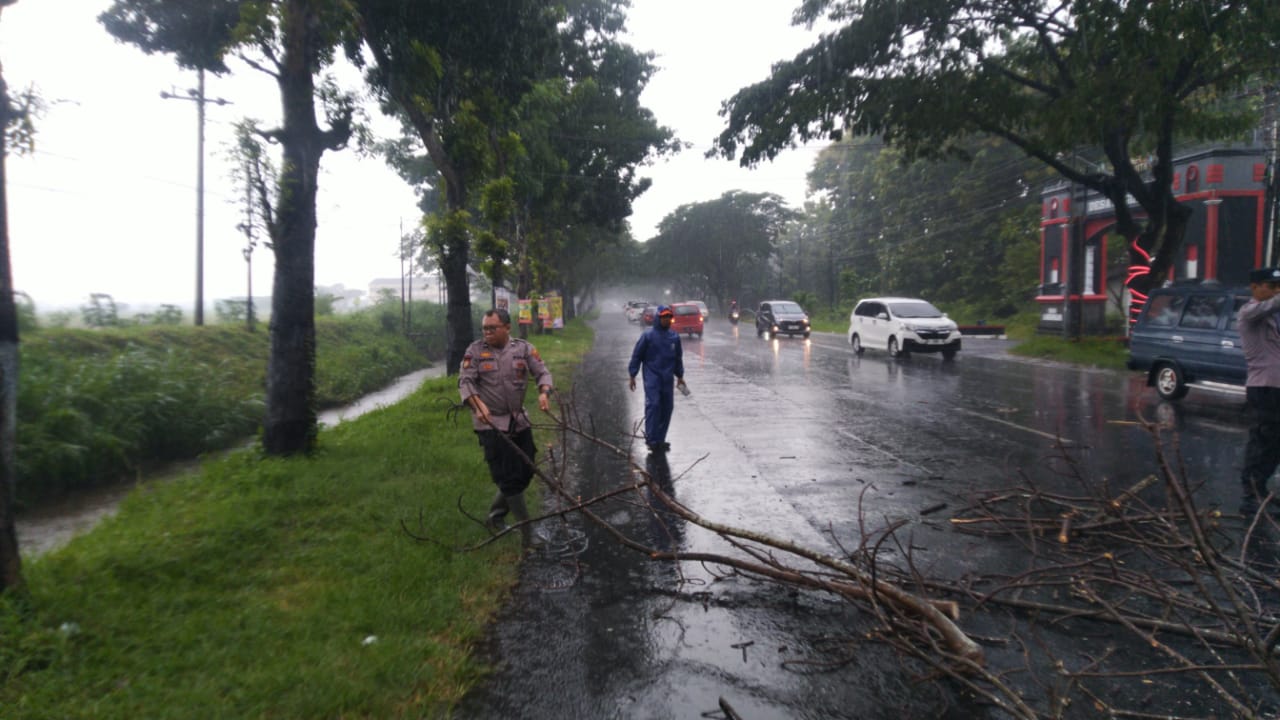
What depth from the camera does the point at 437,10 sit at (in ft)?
33.0

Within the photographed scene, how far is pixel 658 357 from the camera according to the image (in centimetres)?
886

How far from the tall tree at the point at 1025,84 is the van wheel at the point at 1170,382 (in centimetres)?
557

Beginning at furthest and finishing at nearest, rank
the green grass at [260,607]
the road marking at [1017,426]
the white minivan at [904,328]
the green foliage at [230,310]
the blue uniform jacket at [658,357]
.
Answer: the green foliage at [230,310] → the white minivan at [904,328] → the road marking at [1017,426] → the blue uniform jacket at [658,357] → the green grass at [260,607]

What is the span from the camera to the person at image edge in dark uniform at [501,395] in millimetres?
5484

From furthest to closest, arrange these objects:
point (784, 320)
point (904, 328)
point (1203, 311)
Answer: point (784, 320), point (904, 328), point (1203, 311)

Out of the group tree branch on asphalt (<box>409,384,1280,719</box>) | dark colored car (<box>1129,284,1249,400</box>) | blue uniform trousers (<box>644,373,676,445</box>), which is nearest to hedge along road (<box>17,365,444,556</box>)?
tree branch on asphalt (<box>409,384,1280,719</box>)

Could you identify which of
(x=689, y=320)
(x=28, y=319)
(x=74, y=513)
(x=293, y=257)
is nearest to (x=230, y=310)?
(x=28, y=319)

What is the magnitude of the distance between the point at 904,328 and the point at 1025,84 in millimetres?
6619

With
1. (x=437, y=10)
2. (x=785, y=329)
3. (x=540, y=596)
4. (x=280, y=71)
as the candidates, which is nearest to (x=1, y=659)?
(x=540, y=596)

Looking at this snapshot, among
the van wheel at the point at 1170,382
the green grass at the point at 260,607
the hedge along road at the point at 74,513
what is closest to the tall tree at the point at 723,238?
Result: the van wheel at the point at 1170,382

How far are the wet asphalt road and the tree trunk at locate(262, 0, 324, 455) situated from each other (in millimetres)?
2920

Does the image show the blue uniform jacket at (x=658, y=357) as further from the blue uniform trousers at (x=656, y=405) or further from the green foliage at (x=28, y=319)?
the green foliage at (x=28, y=319)

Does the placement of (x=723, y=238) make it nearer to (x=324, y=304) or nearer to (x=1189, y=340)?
(x=324, y=304)

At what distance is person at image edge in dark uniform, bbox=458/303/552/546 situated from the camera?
5.48 m
